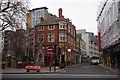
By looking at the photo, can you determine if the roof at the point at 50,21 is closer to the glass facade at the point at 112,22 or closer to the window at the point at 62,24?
the window at the point at 62,24

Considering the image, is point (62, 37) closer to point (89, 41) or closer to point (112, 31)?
point (112, 31)

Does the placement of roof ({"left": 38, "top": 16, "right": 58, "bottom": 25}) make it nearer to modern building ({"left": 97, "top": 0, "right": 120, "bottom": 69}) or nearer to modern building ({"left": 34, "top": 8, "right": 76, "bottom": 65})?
modern building ({"left": 34, "top": 8, "right": 76, "bottom": 65})

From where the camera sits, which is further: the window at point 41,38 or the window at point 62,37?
the window at point 62,37

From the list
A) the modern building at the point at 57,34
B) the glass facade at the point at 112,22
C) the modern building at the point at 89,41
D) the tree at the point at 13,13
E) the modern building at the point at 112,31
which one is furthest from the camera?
the modern building at the point at 89,41

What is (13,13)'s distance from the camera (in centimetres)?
3155

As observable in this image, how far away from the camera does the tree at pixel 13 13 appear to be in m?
30.7

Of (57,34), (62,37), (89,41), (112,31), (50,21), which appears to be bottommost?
(112,31)

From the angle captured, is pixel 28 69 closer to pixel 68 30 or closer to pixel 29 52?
pixel 68 30

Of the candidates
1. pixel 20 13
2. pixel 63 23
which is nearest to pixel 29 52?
pixel 63 23

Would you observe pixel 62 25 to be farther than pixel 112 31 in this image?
Yes

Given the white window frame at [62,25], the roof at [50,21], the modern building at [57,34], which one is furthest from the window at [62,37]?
the roof at [50,21]

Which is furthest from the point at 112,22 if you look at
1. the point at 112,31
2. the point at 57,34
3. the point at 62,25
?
the point at 57,34

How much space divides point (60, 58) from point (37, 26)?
345 inches

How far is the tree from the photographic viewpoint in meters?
30.7
